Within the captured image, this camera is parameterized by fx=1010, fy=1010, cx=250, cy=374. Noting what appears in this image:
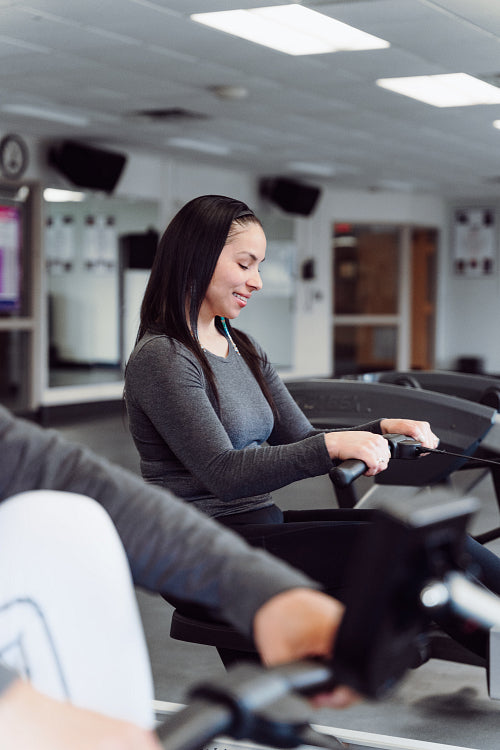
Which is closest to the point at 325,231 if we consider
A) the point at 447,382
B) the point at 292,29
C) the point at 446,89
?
the point at 446,89

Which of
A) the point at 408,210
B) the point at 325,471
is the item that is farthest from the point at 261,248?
the point at 408,210

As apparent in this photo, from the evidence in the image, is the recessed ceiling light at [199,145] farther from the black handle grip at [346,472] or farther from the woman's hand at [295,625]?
the woman's hand at [295,625]

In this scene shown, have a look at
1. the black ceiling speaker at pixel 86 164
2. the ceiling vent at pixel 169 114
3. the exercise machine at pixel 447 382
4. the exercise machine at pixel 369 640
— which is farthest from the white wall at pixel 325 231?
the exercise machine at pixel 369 640

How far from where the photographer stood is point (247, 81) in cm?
673

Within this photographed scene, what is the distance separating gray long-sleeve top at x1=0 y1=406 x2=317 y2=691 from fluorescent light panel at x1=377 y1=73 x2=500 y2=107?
6.00 meters

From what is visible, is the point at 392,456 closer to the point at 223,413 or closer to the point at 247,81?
the point at 223,413

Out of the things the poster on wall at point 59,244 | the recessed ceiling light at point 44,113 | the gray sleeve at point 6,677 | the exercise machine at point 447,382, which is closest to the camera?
the gray sleeve at point 6,677

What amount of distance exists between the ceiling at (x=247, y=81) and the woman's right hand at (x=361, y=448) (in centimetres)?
356

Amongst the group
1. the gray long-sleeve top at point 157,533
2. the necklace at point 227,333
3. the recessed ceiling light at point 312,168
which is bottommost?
the gray long-sleeve top at point 157,533

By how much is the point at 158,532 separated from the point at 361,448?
34.6 inches

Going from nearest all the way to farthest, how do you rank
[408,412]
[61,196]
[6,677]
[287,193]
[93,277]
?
[6,677], [408,412], [61,196], [93,277], [287,193]

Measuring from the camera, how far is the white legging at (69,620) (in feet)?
3.20

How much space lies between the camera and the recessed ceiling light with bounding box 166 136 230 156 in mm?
9430

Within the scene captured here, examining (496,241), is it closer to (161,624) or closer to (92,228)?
(92,228)
